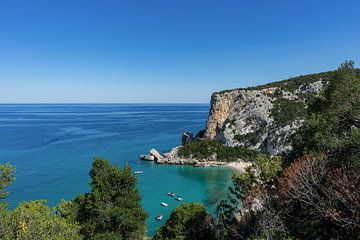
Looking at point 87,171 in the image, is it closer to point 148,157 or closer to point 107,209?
point 148,157

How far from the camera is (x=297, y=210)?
1270cm

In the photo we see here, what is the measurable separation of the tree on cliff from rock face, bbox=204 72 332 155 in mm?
45654

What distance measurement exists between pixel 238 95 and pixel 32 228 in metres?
68.4

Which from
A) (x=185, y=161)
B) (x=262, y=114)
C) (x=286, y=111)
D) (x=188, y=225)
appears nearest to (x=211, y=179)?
(x=185, y=161)

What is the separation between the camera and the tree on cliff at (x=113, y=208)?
20422 millimetres

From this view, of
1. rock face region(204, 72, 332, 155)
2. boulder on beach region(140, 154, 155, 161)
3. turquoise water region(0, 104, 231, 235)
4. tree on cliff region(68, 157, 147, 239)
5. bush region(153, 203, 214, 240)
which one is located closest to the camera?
tree on cliff region(68, 157, 147, 239)

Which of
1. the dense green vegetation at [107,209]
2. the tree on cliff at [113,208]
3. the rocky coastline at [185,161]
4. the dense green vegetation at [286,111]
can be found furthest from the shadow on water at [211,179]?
the dense green vegetation at [286,111]

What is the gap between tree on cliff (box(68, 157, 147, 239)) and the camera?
20422 millimetres

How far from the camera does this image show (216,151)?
65.0 metres

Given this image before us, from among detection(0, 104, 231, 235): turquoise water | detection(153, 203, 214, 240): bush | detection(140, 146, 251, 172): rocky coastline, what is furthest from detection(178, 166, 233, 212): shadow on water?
detection(153, 203, 214, 240): bush

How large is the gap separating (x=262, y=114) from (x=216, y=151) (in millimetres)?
14522

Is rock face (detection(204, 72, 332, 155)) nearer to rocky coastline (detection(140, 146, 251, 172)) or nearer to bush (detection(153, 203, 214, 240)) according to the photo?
rocky coastline (detection(140, 146, 251, 172))

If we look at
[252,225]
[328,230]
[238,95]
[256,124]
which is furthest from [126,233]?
[238,95]

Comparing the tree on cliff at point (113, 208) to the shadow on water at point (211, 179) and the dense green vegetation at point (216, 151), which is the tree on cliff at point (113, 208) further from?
the dense green vegetation at point (216, 151)
